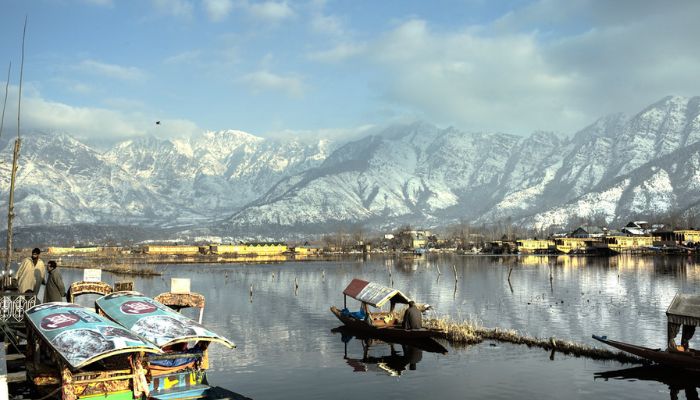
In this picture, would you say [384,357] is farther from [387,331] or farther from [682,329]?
[682,329]

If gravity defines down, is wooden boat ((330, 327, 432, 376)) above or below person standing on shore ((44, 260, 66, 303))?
below

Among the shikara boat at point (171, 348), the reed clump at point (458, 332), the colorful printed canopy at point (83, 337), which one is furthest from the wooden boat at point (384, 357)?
the colorful printed canopy at point (83, 337)

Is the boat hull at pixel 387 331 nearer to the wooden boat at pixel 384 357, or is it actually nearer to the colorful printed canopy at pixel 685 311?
the wooden boat at pixel 384 357

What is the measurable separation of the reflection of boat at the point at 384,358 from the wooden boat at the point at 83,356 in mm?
18310

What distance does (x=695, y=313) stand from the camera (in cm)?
3647

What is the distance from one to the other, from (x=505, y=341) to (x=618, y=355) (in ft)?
31.0

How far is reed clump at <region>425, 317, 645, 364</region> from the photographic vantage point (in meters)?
42.8

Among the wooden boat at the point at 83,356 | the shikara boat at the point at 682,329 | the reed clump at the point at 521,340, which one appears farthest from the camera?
the reed clump at the point at 521,340

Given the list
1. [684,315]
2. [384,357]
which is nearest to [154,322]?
[384,357]

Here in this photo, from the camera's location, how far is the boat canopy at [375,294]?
53.1 m

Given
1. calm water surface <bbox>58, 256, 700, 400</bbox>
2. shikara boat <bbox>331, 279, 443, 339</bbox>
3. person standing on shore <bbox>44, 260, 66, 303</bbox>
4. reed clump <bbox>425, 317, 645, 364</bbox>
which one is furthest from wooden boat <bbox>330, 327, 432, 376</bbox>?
person standing on shore <bbox>44, 260, 66, 303</bbox>

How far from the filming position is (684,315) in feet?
121

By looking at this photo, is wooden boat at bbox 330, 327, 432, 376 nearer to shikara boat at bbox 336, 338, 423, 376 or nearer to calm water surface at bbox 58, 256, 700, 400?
shikara boat at bbox 336, 338, 423, 376

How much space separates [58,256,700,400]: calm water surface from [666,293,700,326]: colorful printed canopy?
11.0ft
